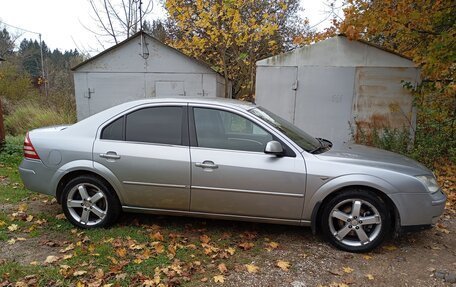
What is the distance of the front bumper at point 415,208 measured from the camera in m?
3.34

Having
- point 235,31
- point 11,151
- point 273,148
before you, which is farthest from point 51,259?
point 235,31

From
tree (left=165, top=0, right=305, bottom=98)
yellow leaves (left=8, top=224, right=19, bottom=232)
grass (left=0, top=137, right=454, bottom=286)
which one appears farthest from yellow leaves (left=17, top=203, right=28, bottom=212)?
tree (left=165, top=0, right=305, bottom=98)

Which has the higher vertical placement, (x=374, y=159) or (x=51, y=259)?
(x=374, y=159)

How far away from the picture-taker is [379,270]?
3.20 m

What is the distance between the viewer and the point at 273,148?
11.3 feet

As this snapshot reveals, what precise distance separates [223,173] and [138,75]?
724 centimetres

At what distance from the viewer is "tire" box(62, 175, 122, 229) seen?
12.9 ft

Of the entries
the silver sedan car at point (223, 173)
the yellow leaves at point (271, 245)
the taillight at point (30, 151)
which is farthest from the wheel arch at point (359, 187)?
the taillight at point (30, 151)

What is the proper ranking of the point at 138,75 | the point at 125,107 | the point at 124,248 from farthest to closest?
the point at 138,75, the point at 125,107, the point at 124,248

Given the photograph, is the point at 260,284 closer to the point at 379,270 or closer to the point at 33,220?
the point at 379,270

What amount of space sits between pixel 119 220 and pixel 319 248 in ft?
8.21

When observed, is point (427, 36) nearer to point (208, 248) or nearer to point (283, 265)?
point (283, 265)

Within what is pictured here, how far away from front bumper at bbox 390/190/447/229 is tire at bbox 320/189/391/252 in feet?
0.43

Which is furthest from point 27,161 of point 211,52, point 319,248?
point 211,52
